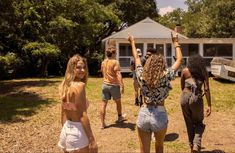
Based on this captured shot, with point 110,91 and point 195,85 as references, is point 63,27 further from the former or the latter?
point 195,85

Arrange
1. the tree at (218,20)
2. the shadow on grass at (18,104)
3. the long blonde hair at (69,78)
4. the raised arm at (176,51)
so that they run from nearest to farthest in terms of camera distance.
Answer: the long blonde hair at (69,78) → the raised arm at (176,51) → the shadow on grass at (18,104) → the tree at (218,20)

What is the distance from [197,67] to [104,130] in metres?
3.91

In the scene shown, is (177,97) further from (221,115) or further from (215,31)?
(215,31)

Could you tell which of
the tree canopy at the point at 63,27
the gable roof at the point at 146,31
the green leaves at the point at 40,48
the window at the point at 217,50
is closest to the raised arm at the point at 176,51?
the tree canopy at the point at 63,27

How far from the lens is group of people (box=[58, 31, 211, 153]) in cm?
518

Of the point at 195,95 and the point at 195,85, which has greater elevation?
the point at 195,85

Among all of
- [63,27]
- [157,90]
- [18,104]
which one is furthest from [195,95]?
[63,27]

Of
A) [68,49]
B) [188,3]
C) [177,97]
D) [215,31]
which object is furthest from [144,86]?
[188,3]

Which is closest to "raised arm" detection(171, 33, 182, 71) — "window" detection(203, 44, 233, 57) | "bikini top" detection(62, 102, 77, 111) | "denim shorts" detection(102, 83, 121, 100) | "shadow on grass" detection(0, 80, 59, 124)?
"bikini top" detection(62, 102, 77, 111)

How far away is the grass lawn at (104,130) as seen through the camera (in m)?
9.88

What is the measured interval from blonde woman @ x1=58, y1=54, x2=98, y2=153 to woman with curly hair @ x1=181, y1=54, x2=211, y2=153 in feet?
10.4

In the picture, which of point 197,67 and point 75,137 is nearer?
point 75,137

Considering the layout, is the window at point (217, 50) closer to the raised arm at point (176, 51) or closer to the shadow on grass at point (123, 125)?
the shadow on grass at point (123, 125)

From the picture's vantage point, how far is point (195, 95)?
7984mm
